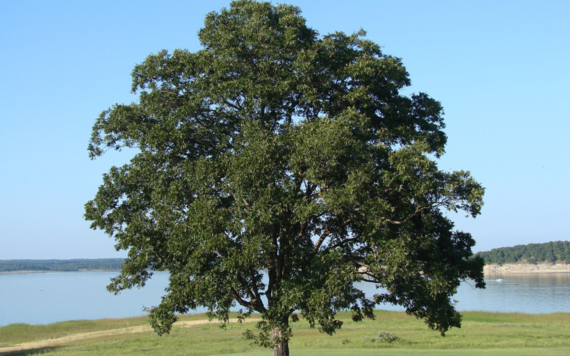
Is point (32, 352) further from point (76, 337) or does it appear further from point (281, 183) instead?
point (281, 183)

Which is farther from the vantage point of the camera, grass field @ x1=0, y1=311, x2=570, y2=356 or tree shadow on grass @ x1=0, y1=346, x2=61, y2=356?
tree shadow on grass @ x1=0, y1=346, x2=61, y2=356

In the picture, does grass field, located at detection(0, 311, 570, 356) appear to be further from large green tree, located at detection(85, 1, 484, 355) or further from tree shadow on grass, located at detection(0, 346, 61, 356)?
large green tree, located at detection(85, 1, 484, 355)

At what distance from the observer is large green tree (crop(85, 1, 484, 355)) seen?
13.3 metres

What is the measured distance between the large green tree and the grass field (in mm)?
11947

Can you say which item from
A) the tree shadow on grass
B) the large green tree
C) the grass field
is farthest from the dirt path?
the large green tree

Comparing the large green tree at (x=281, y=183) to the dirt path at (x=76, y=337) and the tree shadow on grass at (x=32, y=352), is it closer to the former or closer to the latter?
the tree shadow on grass at (x=32, y=352)

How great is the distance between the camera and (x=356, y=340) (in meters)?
33.4

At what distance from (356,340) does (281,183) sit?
22.8 metres

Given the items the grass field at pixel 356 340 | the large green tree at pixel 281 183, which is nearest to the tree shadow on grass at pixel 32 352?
the grass field at pixel 356 340

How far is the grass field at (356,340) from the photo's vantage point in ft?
91.6

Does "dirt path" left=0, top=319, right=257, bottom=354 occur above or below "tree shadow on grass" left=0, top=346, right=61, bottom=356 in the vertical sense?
below

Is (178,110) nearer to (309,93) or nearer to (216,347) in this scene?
(309,93)

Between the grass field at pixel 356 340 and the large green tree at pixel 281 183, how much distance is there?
39.2 ft

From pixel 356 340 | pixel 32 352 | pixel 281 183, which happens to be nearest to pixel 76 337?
pixel 32 352
